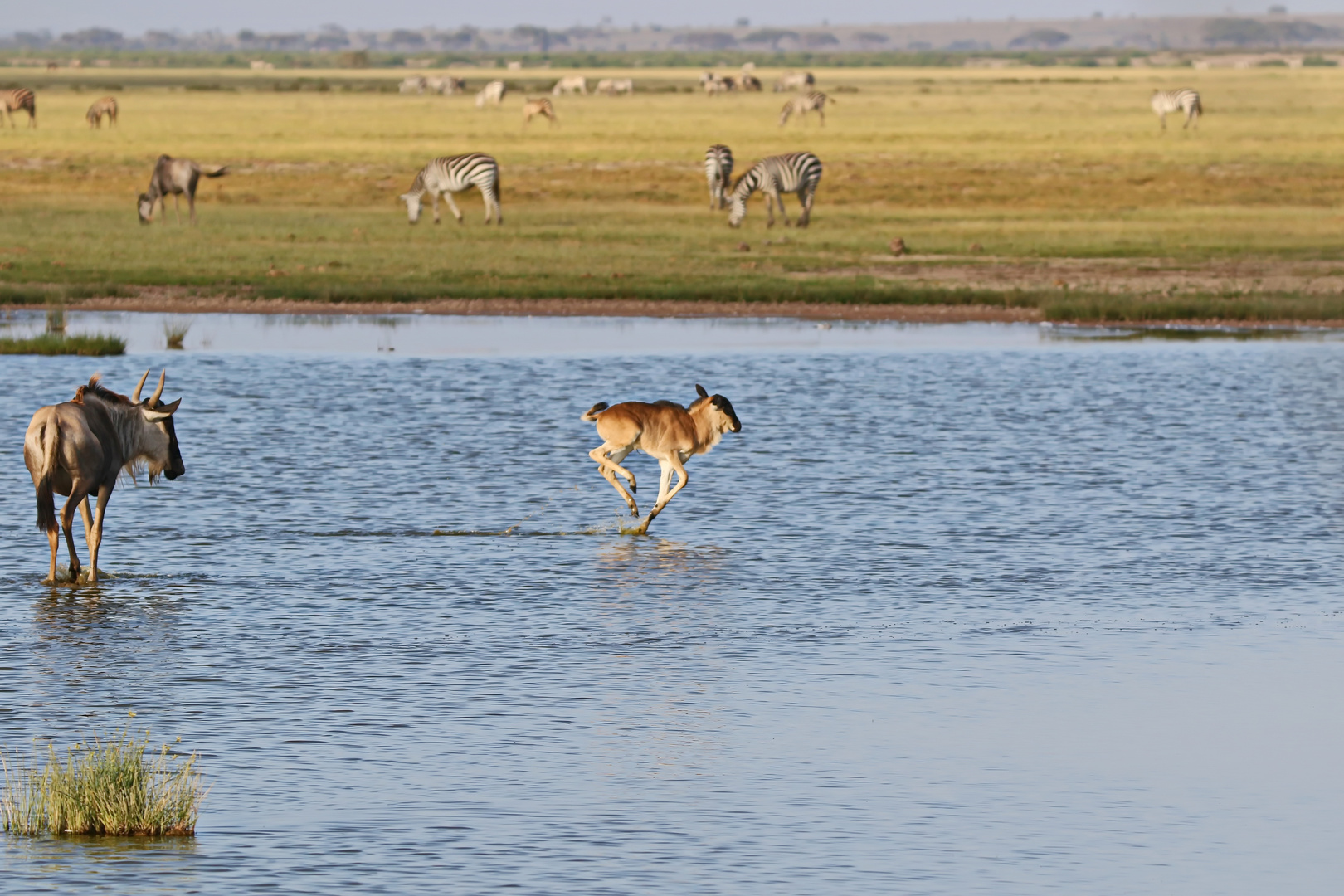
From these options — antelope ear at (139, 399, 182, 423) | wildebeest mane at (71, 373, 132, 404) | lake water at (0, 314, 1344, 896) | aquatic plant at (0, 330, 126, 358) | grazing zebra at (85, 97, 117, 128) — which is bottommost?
lake water at (0, 314, 1344, 896)

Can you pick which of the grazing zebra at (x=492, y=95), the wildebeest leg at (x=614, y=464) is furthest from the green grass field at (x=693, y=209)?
the wildebeest leg at (x=614, y=464)

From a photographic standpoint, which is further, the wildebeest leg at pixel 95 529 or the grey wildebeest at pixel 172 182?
the grey wildebeest at pixel 172 182

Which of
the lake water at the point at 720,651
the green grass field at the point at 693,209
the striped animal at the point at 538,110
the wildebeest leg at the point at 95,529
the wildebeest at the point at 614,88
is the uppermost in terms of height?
the wildebeest at the point at 614,88

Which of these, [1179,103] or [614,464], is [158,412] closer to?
[614,464]

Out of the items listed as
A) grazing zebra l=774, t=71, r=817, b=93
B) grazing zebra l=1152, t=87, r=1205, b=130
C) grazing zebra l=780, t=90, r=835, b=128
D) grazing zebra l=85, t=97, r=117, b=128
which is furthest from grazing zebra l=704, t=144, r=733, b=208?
grazing zebra l=774, t=71, r=817, b=93

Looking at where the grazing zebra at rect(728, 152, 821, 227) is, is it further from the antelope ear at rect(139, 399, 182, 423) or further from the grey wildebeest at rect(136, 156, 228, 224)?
the antelope ear at rect(139, 399, 182, 423)

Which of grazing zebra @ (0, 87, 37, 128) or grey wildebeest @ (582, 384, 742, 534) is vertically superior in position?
grazing zebra @ (0, 87, 37, 128)

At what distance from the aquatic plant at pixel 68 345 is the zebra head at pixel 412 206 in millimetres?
17508

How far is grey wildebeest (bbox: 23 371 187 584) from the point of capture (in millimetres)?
13500

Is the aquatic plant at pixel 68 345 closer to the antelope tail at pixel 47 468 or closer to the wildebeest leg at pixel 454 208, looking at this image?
the antelope tail at pixel 47 468

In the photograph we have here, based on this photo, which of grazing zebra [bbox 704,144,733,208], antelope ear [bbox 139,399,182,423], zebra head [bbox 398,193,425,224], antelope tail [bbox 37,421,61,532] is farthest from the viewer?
grazing zebra [bbox 704,144,733,208]

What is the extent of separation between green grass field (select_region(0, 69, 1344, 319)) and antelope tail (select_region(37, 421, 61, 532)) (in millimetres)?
22146

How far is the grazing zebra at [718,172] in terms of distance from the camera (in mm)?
49750

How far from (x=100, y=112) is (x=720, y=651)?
2520 inches
